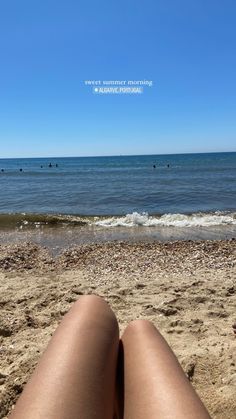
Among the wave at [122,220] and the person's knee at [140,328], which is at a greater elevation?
the person's knee at [140,328]

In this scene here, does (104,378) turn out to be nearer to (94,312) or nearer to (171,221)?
(94,312)

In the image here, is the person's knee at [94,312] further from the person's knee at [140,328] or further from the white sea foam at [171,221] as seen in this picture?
the white sea foam at [171,221]

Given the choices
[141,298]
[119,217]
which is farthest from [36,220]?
Result: [141,298]

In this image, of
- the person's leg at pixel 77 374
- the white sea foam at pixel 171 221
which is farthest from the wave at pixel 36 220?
the person's leg at pixel 77 374

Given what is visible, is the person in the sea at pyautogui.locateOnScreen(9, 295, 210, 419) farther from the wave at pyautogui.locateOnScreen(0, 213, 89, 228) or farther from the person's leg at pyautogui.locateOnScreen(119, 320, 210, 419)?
the wave at pyautogui.locateOnScreen(0, 213, 89, 228)

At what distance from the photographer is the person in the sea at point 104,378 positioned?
1448 mm

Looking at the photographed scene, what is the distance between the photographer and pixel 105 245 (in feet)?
31.7

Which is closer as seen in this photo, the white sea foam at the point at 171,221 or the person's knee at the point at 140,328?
the person's knee at the point at 140,328

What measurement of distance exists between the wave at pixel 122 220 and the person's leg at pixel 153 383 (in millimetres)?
11036

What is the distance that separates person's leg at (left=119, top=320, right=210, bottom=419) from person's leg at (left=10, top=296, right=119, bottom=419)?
0.08m

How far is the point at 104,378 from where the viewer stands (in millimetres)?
1729

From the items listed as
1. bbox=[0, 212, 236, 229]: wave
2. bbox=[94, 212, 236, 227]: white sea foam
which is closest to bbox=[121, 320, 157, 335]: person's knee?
bbox=[0, 212, 236, 229]: wave

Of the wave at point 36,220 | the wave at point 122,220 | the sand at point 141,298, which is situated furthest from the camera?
the wave at point 36,220

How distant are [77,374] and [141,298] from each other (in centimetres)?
352
